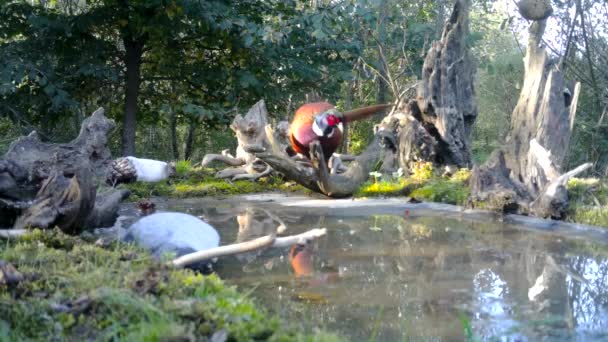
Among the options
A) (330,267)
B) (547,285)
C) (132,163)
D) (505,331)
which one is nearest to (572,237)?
(547,285)

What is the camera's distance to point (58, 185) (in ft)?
15.8

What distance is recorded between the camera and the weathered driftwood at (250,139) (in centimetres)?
909

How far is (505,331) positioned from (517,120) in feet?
15.8

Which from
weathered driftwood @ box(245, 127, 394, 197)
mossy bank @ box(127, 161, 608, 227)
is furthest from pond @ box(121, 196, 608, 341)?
weathered driftwood @ box(245, 127, 394, 197)

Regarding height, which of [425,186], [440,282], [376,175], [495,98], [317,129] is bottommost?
[440,282]

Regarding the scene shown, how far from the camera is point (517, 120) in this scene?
7.60 metres

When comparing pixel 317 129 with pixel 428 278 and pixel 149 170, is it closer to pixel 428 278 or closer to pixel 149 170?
pixel 149 170

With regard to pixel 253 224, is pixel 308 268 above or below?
below

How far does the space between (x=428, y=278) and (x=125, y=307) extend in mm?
2091

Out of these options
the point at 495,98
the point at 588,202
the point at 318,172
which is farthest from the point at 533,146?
the point at 495,98

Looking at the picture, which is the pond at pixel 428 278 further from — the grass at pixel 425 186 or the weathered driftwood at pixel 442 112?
the weathered driftwood at pixel 442 112

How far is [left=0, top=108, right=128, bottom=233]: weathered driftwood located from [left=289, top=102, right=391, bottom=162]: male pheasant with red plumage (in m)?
3.01

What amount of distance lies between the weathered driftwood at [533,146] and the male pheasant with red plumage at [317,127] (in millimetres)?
2321

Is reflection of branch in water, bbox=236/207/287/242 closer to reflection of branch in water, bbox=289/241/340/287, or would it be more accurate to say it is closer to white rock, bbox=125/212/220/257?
reflection of branch in water, bbox=289/241/340/287
